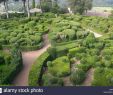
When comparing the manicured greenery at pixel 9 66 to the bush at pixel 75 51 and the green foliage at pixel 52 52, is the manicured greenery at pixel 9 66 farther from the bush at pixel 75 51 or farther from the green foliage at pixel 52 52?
the bush at pixel 75 51

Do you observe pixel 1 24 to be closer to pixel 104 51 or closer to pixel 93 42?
pixel 93 42

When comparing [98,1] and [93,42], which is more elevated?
[93,42]

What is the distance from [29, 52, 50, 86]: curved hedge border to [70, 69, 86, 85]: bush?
8.49 ft

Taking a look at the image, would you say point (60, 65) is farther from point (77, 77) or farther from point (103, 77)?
point (103, 77)

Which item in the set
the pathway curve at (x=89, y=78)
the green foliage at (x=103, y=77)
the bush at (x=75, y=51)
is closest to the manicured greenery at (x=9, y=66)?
the bush at (x=75, y=51)

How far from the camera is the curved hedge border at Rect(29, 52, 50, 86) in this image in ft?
76.3

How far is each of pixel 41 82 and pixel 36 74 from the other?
0.82 meters

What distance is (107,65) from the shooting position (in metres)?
25.1

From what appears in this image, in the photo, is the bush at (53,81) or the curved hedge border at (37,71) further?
the curved hedge border at (37,71)

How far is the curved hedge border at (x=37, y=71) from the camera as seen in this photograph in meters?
23.2

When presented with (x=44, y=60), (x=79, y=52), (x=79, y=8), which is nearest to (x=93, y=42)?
(x=79, y=52)

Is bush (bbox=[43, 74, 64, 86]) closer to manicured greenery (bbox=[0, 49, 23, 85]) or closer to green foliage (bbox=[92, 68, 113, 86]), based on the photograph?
green foliage (bbox=[92, 68, 113, 86])

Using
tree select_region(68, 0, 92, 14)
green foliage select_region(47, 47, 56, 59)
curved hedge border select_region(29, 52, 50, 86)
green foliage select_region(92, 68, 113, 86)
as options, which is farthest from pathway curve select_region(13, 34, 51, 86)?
tree select_region(68, 0, 92, 14)

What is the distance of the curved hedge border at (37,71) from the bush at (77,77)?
2587 mm
